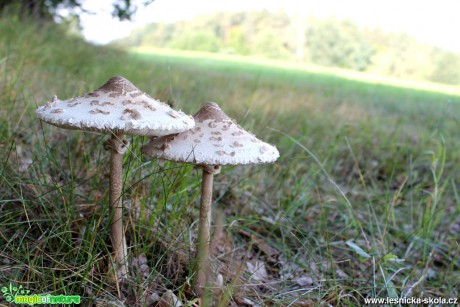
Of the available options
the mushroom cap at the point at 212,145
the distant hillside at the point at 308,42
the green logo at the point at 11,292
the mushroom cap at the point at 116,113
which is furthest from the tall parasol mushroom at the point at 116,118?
the distant hillside at the point at 308,42

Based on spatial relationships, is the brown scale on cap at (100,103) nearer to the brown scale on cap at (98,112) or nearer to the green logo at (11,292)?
the brown scale on cap at (98,112)

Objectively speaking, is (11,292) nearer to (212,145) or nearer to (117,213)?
(117,213)

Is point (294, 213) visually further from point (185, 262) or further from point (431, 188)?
Result: point (431, 188)

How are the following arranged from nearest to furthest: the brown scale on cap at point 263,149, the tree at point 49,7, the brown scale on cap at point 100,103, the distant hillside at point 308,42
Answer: the brown scale on cap at point 100,103, the brown scale on cap at point 263,149, the tree at point 49,7, the distant hillside at point 308,42

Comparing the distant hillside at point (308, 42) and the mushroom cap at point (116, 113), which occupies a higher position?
the mushroom cap at point (116, 113)

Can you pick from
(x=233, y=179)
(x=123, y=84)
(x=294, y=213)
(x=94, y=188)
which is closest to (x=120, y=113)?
(x=123, y=84)

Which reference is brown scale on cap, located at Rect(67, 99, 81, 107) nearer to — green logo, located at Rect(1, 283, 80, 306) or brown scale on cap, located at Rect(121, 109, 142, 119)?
brown scale on cap, located at Rect(121, 109, 142, 119)
